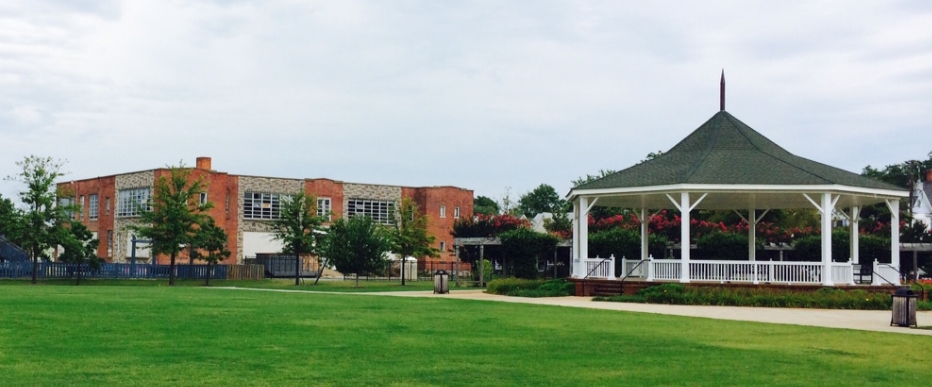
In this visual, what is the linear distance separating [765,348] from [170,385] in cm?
853

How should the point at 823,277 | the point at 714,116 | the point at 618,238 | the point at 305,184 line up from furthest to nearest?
1. the point at 305,184
2. the point at 618,238
3. the point at 714,116
4. the point at 823,277

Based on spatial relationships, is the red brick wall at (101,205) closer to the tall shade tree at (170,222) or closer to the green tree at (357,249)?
the tall shade tree at (170,222)

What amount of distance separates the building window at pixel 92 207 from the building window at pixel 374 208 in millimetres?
17673

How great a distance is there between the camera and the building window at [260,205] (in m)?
70.5

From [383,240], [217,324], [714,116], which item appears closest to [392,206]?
[383,240]

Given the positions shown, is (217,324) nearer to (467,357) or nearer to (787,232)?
(467,357)

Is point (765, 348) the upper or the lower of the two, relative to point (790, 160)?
lower

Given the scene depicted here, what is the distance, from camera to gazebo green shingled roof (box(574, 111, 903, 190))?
101ft

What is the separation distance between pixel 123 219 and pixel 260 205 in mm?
9143

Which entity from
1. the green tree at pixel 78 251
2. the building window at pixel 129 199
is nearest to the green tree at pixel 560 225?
the green tree at pixel 78 251

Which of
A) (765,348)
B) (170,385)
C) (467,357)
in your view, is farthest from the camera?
(765,348)

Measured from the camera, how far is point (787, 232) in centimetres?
4844

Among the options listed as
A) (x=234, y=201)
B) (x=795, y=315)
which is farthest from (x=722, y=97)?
(x=234, y=201)

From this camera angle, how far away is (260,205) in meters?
71.0
